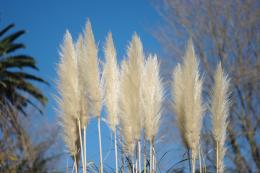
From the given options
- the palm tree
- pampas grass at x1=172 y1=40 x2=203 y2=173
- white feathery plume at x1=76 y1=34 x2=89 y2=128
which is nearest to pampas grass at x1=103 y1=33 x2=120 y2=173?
white feathery plume at x1=76 y1=34 x2=89 y2=128

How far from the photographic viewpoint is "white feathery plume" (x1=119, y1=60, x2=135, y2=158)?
8.93 ft

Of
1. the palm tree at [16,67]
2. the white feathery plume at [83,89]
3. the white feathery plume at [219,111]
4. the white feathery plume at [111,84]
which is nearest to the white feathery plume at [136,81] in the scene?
the white feathery plume at [111,84]

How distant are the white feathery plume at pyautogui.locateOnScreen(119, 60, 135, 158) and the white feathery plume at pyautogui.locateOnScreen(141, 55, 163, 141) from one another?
130 mm

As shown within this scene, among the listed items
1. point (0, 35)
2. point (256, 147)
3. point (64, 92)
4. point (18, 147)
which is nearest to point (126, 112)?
point (64, 92)

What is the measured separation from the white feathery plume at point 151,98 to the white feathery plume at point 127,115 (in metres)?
0.13

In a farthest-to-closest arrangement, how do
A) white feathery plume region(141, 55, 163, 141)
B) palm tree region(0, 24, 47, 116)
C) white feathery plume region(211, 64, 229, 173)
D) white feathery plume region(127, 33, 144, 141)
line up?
palm tree region(0, 24, 47, 116)
white feathery plume region(211, 64, 229, 173)
white feathery plume region(141, 55, 163, 141)
white feathery plume region(127, 33, 144, 141)

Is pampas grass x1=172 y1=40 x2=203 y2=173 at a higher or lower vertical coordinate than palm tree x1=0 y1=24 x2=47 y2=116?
lower

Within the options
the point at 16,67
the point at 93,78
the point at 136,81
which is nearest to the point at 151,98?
the point at 136,81

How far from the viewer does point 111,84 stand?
9.39 ft

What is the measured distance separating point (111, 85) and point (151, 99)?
0.28 metres

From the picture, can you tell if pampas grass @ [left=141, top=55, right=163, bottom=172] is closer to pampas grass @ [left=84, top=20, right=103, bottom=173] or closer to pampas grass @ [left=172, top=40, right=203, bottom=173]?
pampas grass @ [left=172, top=40, right=203, bottom=173]

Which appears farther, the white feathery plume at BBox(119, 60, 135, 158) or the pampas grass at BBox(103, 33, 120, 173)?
the pampas grass at BBox(103, 33, 120, 173)

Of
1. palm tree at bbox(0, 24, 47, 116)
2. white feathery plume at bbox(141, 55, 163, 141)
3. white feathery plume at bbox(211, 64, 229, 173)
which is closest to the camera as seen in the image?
white feathery plume at bbox(141, 55, 163, 141)

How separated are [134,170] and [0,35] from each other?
1086 cm
